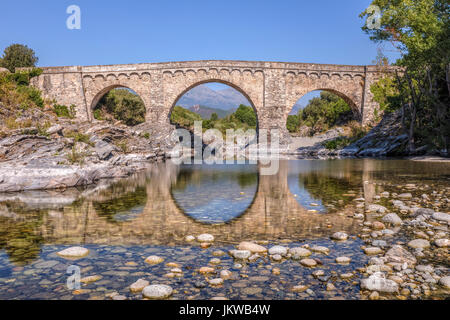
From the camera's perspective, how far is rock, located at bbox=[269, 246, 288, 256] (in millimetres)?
3524

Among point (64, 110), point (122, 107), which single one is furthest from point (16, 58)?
point (122, 107)

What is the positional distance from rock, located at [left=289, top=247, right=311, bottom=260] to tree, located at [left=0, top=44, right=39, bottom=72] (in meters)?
35.7

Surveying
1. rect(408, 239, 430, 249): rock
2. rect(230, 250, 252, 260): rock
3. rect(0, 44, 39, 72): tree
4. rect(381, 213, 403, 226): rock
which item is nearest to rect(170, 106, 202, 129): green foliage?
rect(0, 44, 39, 72): tree

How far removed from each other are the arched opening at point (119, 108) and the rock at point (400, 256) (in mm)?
31257

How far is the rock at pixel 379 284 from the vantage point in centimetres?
263

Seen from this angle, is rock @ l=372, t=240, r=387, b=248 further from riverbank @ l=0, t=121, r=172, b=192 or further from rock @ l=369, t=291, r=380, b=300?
riverbank @ l=0, t=121, r=172, b=192

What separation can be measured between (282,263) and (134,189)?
6.25 m

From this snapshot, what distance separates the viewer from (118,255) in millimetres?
3627

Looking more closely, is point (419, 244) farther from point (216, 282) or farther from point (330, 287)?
point (216, 282)

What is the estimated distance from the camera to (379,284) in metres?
2.69

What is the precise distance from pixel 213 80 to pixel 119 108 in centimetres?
1346

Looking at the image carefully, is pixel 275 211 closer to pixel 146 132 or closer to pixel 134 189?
pixel 134 189
